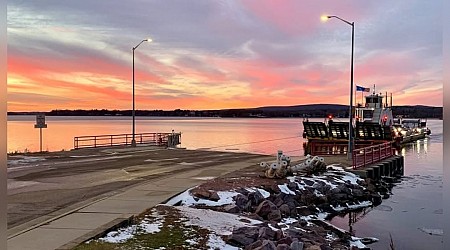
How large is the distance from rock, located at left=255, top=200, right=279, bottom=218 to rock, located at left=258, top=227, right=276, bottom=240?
3642 mm

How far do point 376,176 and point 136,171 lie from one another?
15049mm

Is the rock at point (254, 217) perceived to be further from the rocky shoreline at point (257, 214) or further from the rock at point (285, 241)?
the rock at point (285, 241)

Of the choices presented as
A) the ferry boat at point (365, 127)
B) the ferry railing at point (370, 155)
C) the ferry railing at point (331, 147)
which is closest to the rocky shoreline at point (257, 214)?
the ferry railing at point (370, 155)

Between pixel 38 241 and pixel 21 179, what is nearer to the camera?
pixel 38 241

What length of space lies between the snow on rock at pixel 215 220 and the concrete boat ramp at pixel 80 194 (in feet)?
3.84

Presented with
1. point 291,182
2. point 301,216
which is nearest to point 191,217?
point 301,216

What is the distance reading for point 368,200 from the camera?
21.8 m

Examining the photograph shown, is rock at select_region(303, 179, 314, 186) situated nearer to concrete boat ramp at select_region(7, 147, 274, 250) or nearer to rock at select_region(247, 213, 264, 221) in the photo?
concrete boat ramp at select_region(7, 147, 274, 250)

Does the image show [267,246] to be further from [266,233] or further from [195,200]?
[195,200]

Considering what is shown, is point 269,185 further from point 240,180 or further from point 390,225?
point 390,225

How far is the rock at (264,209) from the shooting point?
1406 centimetres

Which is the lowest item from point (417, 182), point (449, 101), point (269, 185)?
point (417, 182)

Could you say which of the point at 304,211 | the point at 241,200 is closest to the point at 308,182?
the point at 304,211

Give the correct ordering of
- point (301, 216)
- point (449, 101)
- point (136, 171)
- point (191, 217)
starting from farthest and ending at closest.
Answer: point (136, 171) → point (301, 216) → point (191, 217) → point (449, 101)
